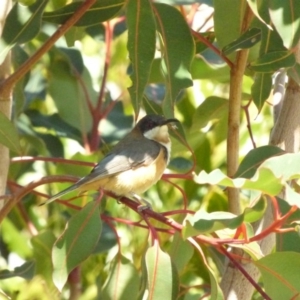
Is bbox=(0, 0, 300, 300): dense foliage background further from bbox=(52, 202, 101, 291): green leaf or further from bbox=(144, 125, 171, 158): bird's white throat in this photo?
bbox=(144, 125, 171, 158): bird's white throat

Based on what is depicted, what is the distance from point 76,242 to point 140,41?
0.50 metres

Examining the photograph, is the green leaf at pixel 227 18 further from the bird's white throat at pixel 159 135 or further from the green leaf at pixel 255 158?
the bird's white throat at pixel 159 135

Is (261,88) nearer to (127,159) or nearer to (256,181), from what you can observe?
(256,181)

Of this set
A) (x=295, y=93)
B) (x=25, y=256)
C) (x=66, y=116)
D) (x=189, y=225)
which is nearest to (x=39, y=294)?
(x=189, y=225)

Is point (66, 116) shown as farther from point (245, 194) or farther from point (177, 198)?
point (245, 194)

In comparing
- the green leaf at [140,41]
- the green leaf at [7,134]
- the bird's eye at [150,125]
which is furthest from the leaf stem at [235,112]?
the bird's eye at [150,125]

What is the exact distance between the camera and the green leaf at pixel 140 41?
1.89 metres

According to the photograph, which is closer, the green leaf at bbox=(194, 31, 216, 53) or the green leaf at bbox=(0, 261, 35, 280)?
the green leaf at bbox=(194, 31, 216, 53)

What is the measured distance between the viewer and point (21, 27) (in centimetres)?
186

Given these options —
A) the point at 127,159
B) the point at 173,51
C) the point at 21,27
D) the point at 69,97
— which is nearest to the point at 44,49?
the point at 21,27

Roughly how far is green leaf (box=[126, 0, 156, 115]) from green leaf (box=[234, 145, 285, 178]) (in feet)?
0.98

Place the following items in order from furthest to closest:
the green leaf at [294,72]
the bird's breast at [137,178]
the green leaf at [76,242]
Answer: the bird's breast at [137,178] < the green leaf at [294,72] < the green leaf at [76,242]

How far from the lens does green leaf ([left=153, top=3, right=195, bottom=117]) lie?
6.21ft

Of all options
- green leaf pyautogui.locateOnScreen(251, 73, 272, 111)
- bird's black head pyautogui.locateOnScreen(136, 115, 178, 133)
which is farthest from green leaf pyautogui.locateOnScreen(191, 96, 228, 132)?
bird's black head pyautogui.locateOnScreen(136, 115, 178, 133)
